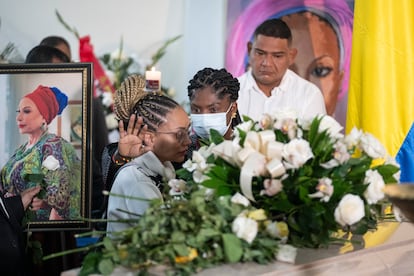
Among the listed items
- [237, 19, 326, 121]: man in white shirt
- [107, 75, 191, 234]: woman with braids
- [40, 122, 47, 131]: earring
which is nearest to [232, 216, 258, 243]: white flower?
[107, 75, 191, 234]: woman with braids

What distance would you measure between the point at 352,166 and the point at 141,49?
13.4 feet

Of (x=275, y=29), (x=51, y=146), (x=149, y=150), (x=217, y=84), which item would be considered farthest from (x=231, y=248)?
(x=275, y=29)

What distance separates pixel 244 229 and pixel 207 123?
1508mm

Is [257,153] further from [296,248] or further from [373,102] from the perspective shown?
[373,102]

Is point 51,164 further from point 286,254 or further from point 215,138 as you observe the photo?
point 286,254

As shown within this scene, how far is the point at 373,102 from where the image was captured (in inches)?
155

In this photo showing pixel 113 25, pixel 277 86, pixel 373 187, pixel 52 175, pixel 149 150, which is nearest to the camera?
pixel 373 187

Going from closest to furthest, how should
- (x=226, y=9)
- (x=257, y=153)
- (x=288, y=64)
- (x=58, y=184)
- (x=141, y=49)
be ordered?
(x=257, y=153) < (x=58, y=184) < (x=288, y=64) < (x=226, y=9) < (x=141, y=49)

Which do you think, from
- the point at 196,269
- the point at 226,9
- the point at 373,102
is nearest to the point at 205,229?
the point at 196,269

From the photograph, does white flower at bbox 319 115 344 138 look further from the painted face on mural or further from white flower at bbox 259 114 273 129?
the painted face on mural

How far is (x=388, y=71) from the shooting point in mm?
3934

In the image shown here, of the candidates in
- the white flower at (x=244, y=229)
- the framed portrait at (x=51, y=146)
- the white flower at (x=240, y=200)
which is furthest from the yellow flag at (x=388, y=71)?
the white flower at (x=244, y=229)

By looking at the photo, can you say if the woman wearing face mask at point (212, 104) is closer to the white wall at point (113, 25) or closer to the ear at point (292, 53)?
the ear at point (292, 53)

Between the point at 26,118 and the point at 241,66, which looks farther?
the point at 241,66
